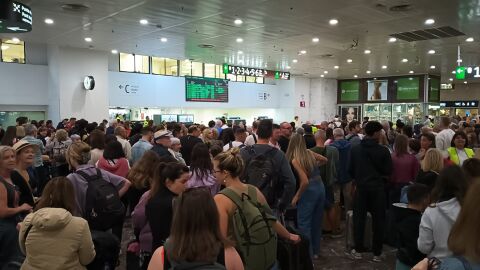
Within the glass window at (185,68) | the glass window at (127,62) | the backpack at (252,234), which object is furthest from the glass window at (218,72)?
the backpack at (252,234)

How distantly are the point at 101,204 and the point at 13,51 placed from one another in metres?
12.9

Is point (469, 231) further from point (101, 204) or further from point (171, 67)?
point (171, 67)

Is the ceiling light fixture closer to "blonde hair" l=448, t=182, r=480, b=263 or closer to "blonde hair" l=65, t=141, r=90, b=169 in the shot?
"blonde hair" l=65, t=141, r=90, b=169

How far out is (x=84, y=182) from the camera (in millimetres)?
3342

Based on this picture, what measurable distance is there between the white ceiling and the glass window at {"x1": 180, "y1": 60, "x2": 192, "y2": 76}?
3.29 metres

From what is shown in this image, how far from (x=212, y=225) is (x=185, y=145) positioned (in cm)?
500

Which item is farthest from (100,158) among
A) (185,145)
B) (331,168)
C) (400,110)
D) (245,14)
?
(400,110)

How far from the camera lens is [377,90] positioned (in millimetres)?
23859

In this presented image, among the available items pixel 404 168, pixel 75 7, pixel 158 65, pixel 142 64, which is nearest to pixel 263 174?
pixel 404 168

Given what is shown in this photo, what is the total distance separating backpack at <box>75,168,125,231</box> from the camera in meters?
3.29

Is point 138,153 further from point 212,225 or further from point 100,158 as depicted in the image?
point 212,225

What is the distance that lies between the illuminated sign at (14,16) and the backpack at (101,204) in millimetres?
4340

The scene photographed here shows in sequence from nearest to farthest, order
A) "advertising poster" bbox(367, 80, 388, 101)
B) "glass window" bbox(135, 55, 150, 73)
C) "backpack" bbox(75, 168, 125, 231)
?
"backpack" bbox(75, 168, 125, 231) → "glass window" bbox(135, 55, 150, 73) → "advertising poster" bbox(367, 80, 388, 101)

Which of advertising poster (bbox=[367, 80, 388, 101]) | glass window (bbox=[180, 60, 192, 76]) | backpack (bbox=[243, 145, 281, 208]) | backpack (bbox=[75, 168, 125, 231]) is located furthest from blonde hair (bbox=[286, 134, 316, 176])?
advertising poster (bbox=[367, 80, 388, 101])
